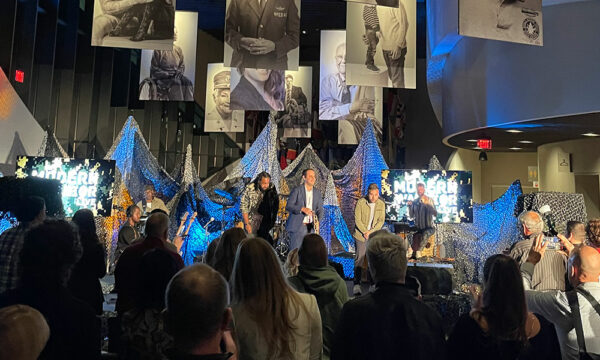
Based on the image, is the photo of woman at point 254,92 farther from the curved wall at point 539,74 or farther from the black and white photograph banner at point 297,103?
the curved wall at point 539,74

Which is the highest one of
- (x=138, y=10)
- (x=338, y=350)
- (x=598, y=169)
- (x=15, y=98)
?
(x=138, y=10)

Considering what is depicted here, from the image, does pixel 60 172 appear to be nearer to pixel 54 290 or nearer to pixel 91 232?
pixel 91 232

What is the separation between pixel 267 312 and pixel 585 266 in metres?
1.81

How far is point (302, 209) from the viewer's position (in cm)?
725

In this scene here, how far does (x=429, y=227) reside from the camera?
750cm

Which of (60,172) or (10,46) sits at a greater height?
(10,46)

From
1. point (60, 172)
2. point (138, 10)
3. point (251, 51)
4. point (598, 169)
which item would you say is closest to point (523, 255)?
point (251, 51)

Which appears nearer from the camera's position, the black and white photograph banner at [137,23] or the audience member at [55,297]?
the audience member at [55,297]

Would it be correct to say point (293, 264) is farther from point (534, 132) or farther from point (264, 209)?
point (534, 132)

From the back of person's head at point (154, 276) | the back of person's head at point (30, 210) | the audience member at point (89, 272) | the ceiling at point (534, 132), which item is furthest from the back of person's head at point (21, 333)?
the ceiling at point (534, 132)

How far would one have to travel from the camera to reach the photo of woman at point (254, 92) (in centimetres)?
908

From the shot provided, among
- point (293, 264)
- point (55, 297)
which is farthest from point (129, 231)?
point (55, 297)

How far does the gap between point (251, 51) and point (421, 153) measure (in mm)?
10088

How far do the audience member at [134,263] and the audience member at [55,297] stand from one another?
0.24m
